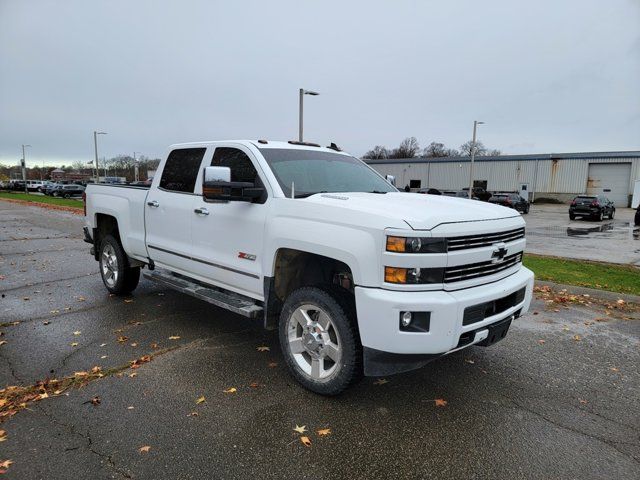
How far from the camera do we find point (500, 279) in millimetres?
3816

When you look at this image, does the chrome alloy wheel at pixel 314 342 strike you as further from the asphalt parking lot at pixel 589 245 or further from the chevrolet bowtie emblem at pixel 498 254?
the asphalt parking lot at pixel 589 245

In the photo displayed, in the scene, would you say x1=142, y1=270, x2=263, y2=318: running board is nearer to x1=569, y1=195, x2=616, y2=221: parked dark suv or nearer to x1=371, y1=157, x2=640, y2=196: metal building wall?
x1=569, y1=195, x2=616, y2=221: parked dark suv

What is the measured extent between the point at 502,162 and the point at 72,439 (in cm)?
5745

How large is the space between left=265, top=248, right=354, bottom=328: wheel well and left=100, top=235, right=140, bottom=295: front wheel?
3210 millimetres

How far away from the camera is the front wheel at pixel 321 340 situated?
351 centimetres

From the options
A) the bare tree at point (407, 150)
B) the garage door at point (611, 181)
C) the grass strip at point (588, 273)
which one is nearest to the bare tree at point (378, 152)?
the bare tree at point (407, 150)

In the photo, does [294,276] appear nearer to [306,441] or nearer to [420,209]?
[420,209]

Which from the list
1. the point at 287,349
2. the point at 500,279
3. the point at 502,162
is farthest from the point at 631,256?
the point at 502,162

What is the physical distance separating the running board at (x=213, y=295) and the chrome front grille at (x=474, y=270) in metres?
1.79

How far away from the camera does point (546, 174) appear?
168 feet

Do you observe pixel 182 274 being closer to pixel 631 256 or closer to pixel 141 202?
pixel 141 202

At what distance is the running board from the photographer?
13.9 ft

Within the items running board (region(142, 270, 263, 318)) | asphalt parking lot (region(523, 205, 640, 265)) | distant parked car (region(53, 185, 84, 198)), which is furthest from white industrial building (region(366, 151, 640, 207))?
running board (region(142, 270, 263, 318))

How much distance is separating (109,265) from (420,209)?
5.13 meters
